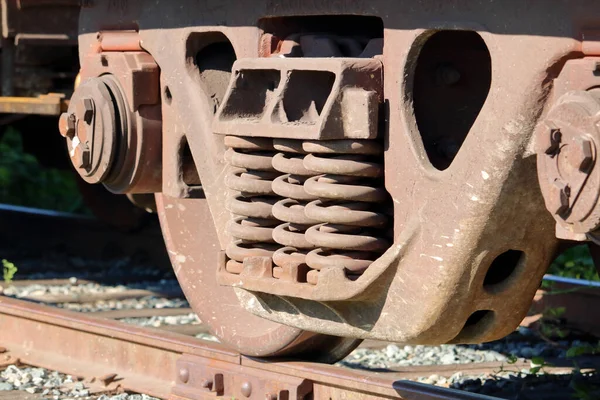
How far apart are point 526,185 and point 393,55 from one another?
0.53m

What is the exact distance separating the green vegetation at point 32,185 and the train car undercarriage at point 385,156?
5969 millimetres

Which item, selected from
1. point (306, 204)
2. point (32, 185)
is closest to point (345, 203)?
point (306, 204)

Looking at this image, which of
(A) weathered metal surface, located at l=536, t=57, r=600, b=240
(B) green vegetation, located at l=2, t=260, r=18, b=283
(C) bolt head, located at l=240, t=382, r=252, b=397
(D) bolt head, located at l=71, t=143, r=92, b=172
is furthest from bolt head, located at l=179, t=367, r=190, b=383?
(B) green vegetation, located at l=2, t=260, r=18, b=283

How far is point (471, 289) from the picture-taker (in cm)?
297

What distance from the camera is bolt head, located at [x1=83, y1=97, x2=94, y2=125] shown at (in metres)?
4.11

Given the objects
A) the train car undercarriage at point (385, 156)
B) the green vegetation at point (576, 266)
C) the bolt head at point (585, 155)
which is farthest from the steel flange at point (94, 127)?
the green vegetation at point (576, 266)

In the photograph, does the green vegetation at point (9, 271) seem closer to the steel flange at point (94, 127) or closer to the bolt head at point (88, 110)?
the steel flange at point (94, 127)

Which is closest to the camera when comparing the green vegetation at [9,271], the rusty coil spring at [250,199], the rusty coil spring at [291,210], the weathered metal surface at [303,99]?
the weathered metal surface at [303,99]

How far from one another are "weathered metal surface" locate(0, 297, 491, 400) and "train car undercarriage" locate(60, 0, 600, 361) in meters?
0.10

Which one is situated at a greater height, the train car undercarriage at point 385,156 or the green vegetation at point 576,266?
the train car undercarriage at point 385,156

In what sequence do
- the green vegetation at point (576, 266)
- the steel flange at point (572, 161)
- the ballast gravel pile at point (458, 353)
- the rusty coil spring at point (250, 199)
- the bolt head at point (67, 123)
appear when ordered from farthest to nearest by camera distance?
the green vegetation at point (576, 266) < the ballast gravel pile at point (458, 353) < the bolt head at point (67, 123) < the rusty coil spring at point (250, 199) < the steel flange at point (572, 161)

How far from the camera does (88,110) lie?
412 centimetres

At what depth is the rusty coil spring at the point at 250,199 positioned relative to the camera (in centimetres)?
336

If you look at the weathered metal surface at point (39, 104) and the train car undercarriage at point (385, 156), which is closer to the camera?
the train car undercarriage at point (385, 156)
